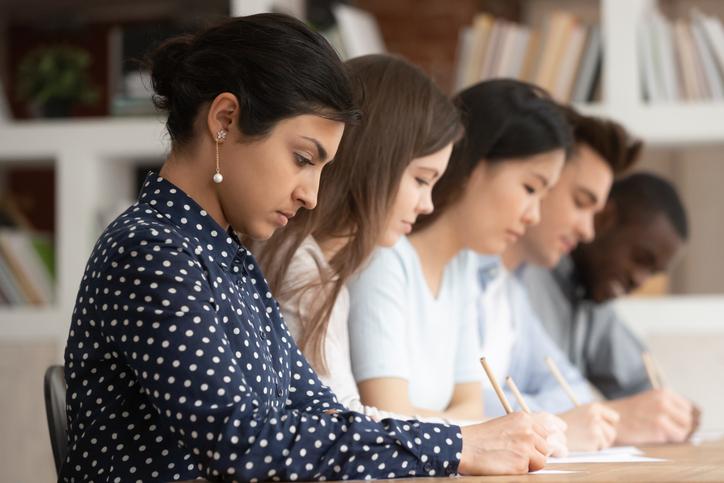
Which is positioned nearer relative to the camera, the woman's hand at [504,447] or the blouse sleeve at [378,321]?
the woman's hand at [504,447]

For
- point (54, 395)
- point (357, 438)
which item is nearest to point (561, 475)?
point (357, 438)

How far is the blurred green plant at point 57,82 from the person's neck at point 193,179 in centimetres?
226

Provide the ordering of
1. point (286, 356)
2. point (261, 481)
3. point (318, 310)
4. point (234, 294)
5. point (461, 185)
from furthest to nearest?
point (461, 185) → point (318, 310) → point (286, 356) → point (234, 294) → point (261, 481)

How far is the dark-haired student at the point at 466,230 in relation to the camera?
2.05 metres

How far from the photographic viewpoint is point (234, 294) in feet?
4.25

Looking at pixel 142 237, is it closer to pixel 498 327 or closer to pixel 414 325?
pixel 414 325

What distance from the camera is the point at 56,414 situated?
1.55 meters

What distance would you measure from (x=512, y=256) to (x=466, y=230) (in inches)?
24.0

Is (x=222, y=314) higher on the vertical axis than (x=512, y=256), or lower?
higher

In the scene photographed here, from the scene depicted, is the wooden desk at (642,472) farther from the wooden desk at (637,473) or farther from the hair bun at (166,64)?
the hair bun at (166,64)

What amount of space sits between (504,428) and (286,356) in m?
0.30

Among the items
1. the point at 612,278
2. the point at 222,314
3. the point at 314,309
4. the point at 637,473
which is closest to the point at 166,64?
the point at 222,314

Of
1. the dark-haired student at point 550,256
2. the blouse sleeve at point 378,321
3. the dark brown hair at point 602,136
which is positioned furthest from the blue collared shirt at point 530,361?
the blouse sleeve at point 378,321

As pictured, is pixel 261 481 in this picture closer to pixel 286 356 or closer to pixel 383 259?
pixel 286 356
